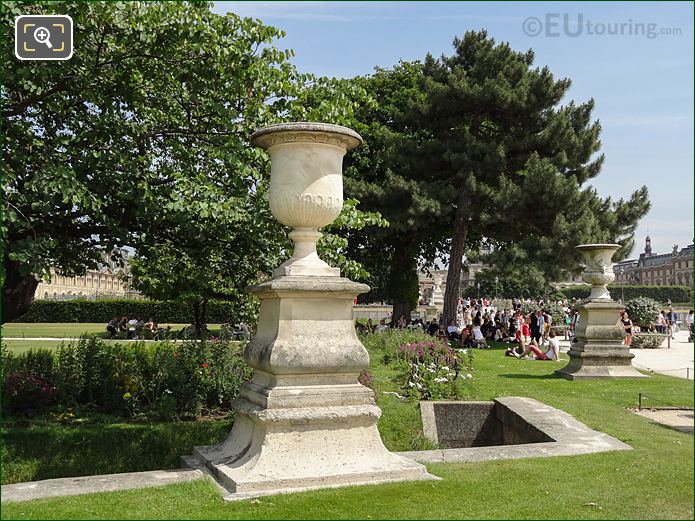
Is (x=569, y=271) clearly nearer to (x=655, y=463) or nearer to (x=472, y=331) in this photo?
(x=472, y=331)

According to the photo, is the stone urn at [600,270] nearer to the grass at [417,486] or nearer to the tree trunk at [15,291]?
the grass at [417,486]

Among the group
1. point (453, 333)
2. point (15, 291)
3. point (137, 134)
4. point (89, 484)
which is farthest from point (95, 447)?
point (453, 333)

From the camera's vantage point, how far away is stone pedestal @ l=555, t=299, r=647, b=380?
42.8 ft

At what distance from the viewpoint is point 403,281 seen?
2769 centimetres

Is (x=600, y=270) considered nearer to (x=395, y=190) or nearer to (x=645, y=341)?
(x=645, y=341)

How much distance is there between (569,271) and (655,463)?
1867cm

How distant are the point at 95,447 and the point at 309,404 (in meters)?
3.20

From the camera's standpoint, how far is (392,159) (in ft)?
79.8

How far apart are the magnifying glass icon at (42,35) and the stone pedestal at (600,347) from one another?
10989 mm

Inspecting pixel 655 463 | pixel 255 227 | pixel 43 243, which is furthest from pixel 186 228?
pixel 655 463

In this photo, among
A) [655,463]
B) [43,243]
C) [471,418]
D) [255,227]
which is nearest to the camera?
[655,463]

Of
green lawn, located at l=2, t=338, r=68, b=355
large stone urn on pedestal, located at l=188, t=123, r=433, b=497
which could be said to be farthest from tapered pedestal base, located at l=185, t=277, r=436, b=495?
green lawn, located at l=2, t=338, r=68, b=355

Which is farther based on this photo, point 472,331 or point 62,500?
point 472,331

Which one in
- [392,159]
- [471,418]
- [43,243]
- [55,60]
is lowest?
[471,418]
